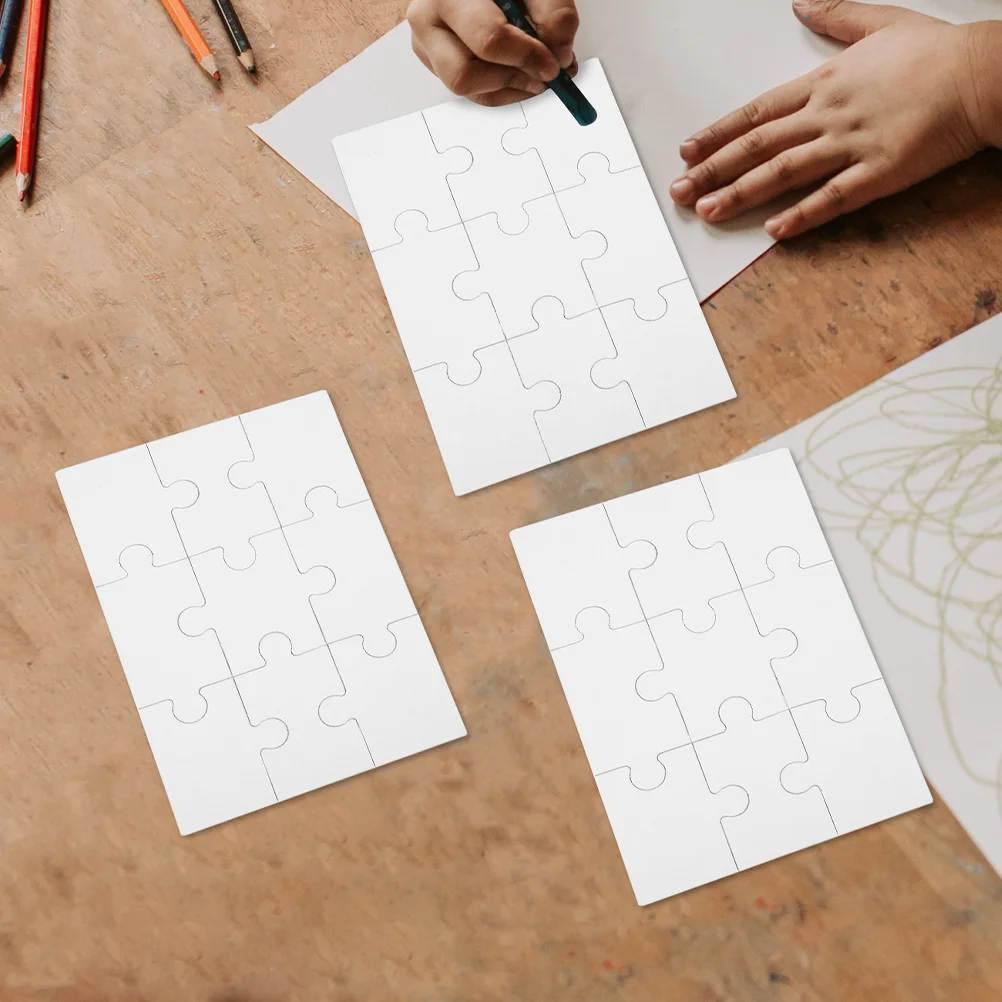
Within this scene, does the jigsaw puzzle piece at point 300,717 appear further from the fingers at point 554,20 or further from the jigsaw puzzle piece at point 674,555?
the fingers at point 554,20

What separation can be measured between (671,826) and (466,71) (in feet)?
2.53

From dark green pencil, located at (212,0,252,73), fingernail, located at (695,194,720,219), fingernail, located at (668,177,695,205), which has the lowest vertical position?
fingernail, located at (695,194,720,219)

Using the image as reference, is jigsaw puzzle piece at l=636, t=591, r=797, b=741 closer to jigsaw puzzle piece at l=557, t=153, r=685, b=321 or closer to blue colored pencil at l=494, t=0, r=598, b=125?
jigsaw puzzle piece at l=557, t=153, r=685, b=321

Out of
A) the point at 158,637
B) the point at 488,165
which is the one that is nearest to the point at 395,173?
the point at 488,165

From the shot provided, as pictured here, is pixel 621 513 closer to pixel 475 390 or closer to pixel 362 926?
pixel 475 390

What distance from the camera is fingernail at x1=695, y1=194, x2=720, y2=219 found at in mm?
1035

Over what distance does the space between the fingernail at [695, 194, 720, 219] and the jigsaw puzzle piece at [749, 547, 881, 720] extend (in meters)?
0.35

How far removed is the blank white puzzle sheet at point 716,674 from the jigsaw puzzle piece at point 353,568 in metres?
0.13

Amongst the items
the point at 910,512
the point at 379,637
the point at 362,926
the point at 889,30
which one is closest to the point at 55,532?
the point at 379,637

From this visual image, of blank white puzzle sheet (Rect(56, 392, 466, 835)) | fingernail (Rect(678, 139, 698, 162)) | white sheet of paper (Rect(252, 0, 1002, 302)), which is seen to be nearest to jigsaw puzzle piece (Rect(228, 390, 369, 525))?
blank white puzzle sheet (Rect(56, 392, 466, 835))

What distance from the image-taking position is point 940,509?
0.99 meters

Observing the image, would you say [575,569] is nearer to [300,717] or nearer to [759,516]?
[759,516]

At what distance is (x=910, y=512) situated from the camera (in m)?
0.99

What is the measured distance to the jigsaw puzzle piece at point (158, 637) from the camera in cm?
96
